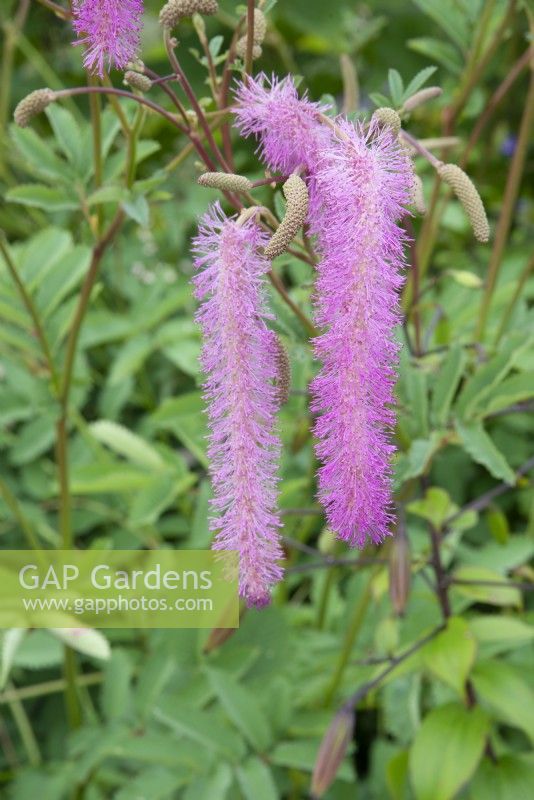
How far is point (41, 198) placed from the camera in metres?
0.90

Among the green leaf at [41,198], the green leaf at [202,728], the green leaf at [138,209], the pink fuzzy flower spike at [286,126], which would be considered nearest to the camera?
the pink fuzzy flower spike at [286,126]

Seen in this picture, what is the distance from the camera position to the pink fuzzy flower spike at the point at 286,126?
0.58 metres

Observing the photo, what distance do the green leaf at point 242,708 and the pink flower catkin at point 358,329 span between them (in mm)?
560

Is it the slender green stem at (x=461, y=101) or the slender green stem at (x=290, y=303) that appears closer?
the slender green stem at (x=290, y=303)

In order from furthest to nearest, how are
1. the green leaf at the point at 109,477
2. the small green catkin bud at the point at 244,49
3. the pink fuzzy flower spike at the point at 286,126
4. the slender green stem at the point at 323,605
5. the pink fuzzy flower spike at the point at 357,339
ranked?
1. the slender green stem at the point at 323,605
2. the green leaf at the point at 109,477
3. the small green catkin bud at the point at 244,49
4. the pink fuzzy flower spike at the point at 286,126
5. the pink fuzzy flower spike at the point at 357,339

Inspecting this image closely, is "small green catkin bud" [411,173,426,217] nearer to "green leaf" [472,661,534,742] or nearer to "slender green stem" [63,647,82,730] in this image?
"green leaf" [472,661,534,742]

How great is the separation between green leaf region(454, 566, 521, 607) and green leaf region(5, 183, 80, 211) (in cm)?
55

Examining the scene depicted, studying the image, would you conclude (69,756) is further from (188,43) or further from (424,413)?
(188,43)

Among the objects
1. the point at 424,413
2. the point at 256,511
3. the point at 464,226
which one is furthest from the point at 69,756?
the point at 464,226

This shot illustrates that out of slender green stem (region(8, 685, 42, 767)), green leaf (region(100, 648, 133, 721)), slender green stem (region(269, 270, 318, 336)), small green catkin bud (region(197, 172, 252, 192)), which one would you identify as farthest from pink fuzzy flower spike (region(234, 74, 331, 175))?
slender green stem (region(8, 685, 42, 767))

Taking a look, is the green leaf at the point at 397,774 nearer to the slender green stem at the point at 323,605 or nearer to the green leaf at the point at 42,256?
the slender green stem at the point at 323,605

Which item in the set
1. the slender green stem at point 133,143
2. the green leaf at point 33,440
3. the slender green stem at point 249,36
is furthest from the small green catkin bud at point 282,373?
the green leaf at point 33,440

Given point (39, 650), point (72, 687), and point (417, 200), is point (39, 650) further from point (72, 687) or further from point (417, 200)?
point (417, 200)

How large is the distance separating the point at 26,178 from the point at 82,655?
0.96 m
